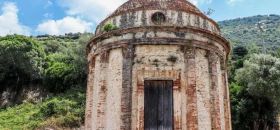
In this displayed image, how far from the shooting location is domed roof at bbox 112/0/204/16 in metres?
13.1

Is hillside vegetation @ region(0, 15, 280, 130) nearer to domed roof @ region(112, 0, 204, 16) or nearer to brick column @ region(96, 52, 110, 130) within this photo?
brick column @ region(96, 52, 110, 130)

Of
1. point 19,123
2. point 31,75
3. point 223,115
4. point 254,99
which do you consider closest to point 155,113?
point 223,115

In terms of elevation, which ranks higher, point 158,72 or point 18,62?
point 18,62

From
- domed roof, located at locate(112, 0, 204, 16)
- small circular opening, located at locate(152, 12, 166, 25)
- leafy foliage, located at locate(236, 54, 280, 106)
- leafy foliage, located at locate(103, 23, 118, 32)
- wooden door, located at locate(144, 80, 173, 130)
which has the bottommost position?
wooden door, located at locate(144, 80, 173, 130)

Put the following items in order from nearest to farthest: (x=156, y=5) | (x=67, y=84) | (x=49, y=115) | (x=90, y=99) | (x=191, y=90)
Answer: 1. (x=191, y=90)
2. (x=156, y=5)
3. (x=90, y=99)
4. (x=49, y=115)
5. (x=67, y=84)

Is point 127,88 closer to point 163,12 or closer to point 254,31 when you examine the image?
point 163,12

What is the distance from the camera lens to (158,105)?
39.8 feet

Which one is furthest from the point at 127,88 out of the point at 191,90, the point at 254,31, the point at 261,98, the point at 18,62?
the point at 254,31

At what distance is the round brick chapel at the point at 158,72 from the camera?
12008mm

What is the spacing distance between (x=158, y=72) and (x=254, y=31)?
58965 millimetres

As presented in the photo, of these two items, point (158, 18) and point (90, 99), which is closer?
point (158, 18)

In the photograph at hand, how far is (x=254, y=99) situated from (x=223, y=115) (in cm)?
1560

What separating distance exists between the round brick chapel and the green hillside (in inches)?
1508

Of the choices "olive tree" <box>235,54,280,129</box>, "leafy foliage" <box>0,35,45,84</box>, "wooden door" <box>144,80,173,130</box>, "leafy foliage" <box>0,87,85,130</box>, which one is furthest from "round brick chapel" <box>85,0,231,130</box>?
"leafy foliage" <box>0,35,45,84</box>
